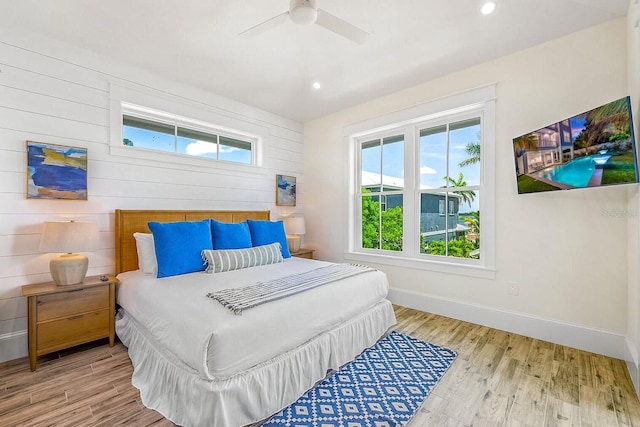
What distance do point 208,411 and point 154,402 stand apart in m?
0.57

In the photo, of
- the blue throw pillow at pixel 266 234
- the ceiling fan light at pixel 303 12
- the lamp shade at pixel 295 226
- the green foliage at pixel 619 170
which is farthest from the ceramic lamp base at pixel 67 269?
the green foliage at pixel 619 170

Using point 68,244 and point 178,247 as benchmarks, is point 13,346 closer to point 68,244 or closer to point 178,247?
point 68,244

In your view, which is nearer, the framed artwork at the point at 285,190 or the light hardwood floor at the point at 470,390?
the light hardwood floor at the point at 470,390

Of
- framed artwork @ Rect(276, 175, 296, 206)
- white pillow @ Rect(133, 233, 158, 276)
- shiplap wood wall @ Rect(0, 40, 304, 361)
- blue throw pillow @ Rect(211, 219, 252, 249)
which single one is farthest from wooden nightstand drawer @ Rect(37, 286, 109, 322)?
framed artwork @ Rect(276, 175, 296, 206)

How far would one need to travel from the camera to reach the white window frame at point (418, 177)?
309cm

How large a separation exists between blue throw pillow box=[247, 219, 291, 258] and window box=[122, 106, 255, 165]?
46.1 inches

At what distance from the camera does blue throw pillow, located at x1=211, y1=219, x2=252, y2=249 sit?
10.1 ft

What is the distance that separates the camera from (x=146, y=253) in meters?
2.79

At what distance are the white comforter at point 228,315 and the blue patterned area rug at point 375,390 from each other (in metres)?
0.37

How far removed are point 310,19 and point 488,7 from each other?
55.7 inches

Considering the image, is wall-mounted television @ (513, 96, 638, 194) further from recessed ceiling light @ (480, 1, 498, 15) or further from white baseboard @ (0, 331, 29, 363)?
white baseboard @ (0, 331, 29, 363)

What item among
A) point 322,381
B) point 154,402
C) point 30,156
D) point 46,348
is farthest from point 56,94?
point 322,381

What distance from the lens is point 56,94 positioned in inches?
105

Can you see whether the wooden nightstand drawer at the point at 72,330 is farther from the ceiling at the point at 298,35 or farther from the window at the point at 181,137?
the ceiling at the point at 298,35
